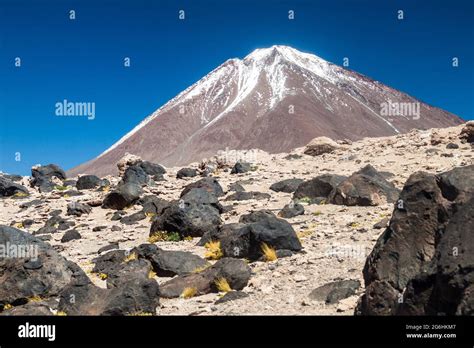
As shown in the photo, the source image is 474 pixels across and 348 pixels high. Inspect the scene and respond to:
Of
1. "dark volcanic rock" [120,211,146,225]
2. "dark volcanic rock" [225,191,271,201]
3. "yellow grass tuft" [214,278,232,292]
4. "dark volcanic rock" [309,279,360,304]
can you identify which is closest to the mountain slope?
"dark volcanic rock" [225,191,271,201]

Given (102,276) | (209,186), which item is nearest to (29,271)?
(102,276)

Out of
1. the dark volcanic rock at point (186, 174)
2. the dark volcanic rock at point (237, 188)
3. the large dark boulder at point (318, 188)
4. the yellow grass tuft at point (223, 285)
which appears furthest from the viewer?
the dark volcanic rock at point (186, 174)

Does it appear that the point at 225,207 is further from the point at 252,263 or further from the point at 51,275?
the point at 51,275

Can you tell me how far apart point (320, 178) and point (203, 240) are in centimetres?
607

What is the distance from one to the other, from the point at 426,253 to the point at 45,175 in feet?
93.2

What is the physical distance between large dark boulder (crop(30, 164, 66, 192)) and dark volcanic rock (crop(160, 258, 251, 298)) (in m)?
21.3

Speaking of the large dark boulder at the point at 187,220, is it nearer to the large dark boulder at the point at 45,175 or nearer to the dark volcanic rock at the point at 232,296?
the dark volcanic rock at the point at 232,296

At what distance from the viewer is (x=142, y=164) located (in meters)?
29.0

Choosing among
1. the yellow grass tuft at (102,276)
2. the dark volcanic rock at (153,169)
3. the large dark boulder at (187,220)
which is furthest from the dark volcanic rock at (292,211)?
the dark volcanic rock at (153,169)

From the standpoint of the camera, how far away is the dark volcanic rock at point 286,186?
19469mm

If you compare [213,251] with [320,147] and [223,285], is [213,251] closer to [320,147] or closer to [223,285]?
[223,285]

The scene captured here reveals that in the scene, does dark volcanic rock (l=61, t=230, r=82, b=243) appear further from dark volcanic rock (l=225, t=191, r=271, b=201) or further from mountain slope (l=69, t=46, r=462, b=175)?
mountain slope (l=69, t=46, r=462, b=175)

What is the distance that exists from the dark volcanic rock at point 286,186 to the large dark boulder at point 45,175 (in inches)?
577
